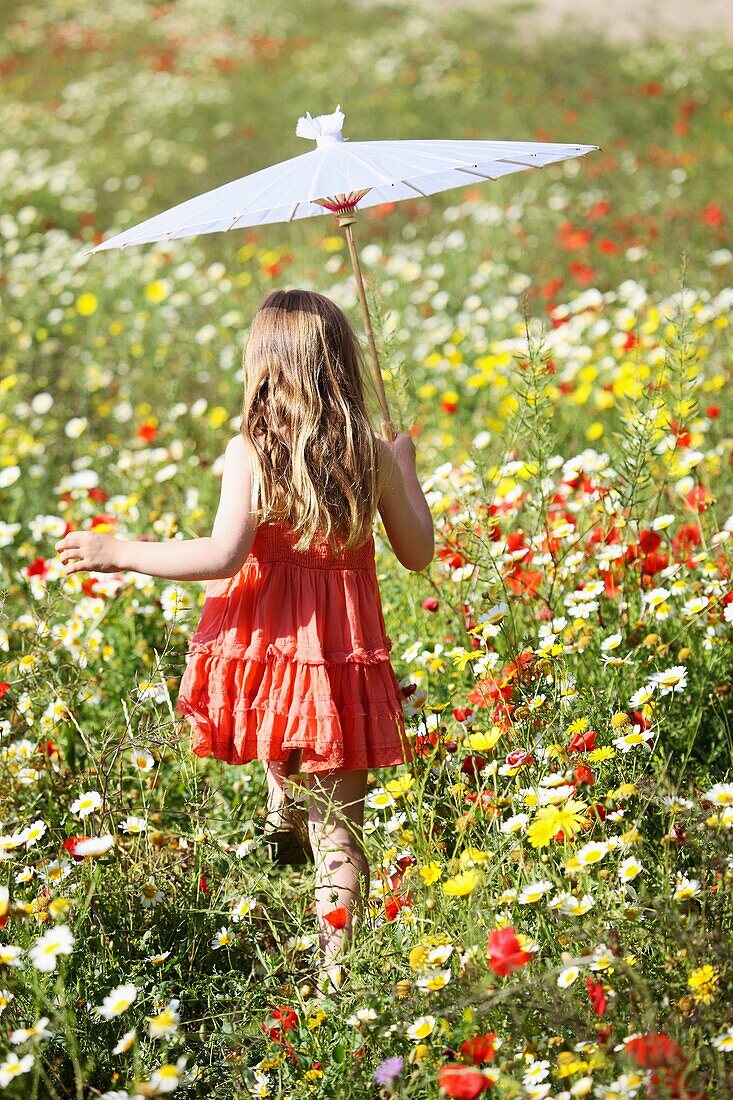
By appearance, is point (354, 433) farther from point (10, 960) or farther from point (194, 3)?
point (194, 3)

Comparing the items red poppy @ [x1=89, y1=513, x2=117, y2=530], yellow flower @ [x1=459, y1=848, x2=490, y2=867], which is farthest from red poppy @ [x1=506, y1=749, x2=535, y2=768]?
red poppy @ [x1=89, y1=513, x2=117, y2=530]

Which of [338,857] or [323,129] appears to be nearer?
[338,857]

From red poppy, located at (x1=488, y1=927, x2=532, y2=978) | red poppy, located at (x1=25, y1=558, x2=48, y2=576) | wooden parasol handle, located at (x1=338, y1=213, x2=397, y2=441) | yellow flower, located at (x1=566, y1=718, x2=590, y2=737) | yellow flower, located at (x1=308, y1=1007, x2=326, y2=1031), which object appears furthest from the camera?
red poppy, located at (x1=25, y1=558, x2=48, y2=576)

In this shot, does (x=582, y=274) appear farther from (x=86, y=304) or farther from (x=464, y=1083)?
(x=464, y=1083)

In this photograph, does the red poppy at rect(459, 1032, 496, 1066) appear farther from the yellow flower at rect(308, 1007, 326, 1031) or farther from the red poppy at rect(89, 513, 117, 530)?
the red poppy at rect(89, 513, 117, 530)

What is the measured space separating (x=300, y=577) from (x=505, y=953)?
104 centimetres

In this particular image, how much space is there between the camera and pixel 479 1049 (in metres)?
1.65

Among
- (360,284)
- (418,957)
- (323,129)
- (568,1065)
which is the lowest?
(568,1065)

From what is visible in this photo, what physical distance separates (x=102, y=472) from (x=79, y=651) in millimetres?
1920

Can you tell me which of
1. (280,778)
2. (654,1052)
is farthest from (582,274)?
(654,1052)

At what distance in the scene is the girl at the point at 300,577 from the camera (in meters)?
2.31

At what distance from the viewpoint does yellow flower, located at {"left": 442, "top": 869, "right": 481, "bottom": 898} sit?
1807 mm

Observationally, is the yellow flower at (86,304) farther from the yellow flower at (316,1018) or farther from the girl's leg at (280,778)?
the yellow flower at (316,1018)

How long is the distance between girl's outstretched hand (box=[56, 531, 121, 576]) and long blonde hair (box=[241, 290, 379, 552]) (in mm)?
314
